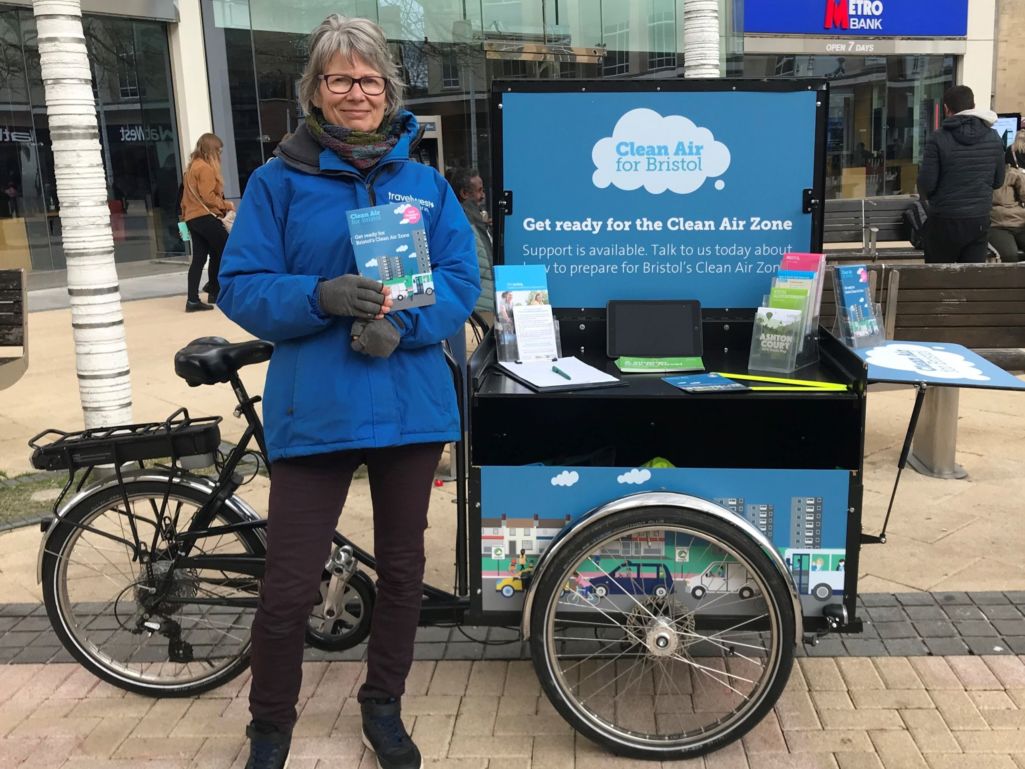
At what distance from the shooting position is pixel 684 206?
10.1ft

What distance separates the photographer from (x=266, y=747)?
2.47 meters

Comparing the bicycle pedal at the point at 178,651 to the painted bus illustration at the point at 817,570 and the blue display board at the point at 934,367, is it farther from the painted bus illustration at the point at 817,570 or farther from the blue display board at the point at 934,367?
the blue display board at the point at 934,367

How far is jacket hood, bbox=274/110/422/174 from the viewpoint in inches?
90.7

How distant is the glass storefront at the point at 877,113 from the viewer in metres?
20.4

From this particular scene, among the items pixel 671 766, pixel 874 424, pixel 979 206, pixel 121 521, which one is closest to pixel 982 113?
pixel 979 206

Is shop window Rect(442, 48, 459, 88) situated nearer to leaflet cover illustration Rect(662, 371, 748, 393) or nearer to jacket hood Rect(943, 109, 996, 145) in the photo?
jacket hood Rect(943, 109, 996, 145)

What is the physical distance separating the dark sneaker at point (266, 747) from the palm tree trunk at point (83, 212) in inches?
107

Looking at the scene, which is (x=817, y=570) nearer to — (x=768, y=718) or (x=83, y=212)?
(x=768, y=718)

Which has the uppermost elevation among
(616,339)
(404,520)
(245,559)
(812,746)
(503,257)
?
(503,257)

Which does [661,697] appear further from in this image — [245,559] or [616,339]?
[245,559]

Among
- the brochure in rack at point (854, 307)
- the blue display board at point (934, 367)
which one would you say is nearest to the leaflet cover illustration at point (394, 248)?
the blue display board at point (934, 367)

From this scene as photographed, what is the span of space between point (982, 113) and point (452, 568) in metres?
5.29

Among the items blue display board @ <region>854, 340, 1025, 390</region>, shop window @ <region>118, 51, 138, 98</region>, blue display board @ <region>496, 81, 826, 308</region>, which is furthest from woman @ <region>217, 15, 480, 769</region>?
shop window @ <region>118, 51, 138, 98</region>

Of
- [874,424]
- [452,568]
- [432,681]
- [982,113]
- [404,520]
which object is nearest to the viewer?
[404,520]
